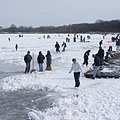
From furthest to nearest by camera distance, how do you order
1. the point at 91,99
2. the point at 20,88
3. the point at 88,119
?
the point at 20,88 < the point at 91,99 < the point at 88,119

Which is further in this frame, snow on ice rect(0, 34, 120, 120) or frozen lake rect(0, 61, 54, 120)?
frozen lake rect(0, 61, 54, 120)

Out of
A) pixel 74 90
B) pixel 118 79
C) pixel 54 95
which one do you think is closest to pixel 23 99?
pixel 54 95

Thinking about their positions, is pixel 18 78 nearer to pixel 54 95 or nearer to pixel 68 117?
pixel 54 95

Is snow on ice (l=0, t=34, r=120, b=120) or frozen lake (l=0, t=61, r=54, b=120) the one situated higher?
snow on ice (l=0, t=34, r=120, b=120)

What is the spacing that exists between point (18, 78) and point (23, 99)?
3540 mm

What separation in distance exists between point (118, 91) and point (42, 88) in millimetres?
3398

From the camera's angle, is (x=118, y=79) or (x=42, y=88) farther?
(x=118, y=79)

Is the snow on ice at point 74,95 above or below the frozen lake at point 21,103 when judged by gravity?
above

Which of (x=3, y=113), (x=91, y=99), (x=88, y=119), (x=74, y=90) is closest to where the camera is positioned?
(x=88, y=119)

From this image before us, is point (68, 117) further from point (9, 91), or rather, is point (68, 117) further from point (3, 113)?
point (9, 91)

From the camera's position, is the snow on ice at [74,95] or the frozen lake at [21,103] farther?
the frozen lake at [21,103]

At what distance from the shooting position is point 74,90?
9.71 m

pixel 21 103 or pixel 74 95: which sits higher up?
pixel 74 95

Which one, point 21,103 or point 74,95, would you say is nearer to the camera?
point 21,103
